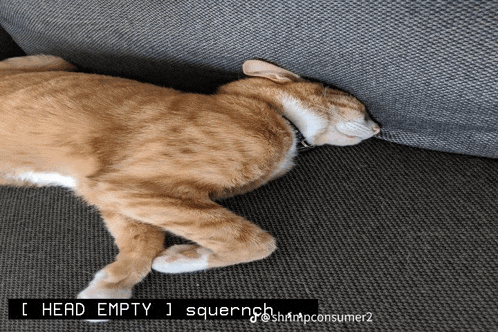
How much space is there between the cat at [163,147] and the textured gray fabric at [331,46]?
8cm

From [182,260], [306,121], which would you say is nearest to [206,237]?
[182,260]

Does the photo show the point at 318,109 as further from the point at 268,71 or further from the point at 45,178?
the point at 45,178

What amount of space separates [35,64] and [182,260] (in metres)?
0.89

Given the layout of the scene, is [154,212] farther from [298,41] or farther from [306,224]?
[298,41]

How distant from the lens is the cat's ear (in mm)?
1191

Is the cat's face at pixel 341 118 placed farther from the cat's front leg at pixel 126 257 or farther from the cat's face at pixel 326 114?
the cat's front leg at pixel 126 257

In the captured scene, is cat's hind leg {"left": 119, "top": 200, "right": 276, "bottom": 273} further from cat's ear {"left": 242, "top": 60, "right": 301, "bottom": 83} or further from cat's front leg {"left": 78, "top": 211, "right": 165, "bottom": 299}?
cat's ear {"left": 242, "top": 60, "right": 301, "bottom": 83}

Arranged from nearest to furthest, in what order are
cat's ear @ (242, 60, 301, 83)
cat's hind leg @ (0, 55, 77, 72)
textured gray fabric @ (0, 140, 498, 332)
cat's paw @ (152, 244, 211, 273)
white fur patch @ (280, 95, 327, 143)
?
textured gray fabric @ (0, 140, 498, 332), cat's paw @ (152, 244, 211, 273), cat's ear @ (242, 60, 301, 83), white fur patch @ (280, 95, 327, 143), cat's hind leg @ (0, 55, 77, 72)

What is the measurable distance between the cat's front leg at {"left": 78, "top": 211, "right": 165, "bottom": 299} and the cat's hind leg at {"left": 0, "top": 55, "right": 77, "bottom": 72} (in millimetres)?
609

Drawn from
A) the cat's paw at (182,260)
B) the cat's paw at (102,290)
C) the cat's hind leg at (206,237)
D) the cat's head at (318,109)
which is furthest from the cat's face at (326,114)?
the cat's paw at (102,290)

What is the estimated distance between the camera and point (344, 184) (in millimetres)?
1166

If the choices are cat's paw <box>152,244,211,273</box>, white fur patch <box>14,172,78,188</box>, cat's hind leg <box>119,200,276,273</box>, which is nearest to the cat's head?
cat's hind leg <box>119,200,276,273</box>

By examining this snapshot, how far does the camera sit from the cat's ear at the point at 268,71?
119 cm
